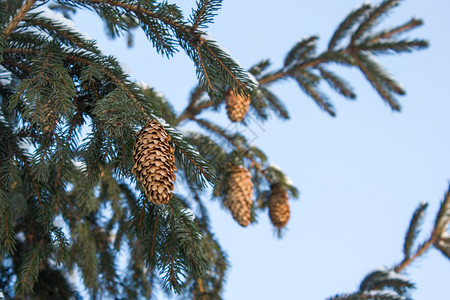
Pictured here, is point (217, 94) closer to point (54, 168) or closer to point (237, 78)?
point (237, 78)

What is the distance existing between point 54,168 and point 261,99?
1935 mm

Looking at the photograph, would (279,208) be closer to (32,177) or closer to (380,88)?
(380,88)

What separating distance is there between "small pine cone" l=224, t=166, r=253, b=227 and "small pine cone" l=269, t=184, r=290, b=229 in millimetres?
369

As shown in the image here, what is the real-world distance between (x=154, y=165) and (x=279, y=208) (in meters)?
1.76

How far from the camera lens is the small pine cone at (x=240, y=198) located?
2807 millimetres

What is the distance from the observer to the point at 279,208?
3.16m

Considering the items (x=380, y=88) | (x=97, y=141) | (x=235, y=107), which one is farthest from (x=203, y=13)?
(x=380, y=88)

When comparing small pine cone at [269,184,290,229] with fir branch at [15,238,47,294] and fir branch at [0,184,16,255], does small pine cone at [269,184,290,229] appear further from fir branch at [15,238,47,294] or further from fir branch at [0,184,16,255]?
fir branch at [0,184,16,255]

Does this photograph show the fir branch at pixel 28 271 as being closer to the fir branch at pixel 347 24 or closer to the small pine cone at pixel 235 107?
the small pine cone at pixel 235 107

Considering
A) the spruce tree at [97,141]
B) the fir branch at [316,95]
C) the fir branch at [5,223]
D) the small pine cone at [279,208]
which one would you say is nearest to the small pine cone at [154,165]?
the spruce tree at [97,141]

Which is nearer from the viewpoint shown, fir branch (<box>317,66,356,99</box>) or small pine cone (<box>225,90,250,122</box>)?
small pine cone (<box>225,90,250,122</box>)

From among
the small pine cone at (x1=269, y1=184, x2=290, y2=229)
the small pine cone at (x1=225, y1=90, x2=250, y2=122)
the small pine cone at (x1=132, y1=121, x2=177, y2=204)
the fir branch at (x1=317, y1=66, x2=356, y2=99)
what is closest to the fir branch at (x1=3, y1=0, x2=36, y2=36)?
the small pine cone at (x1=132, y1=121, x2=177, y2=204)

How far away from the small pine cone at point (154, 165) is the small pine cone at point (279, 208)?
1.70 meters

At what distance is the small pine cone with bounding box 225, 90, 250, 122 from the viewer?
298 centimetres
